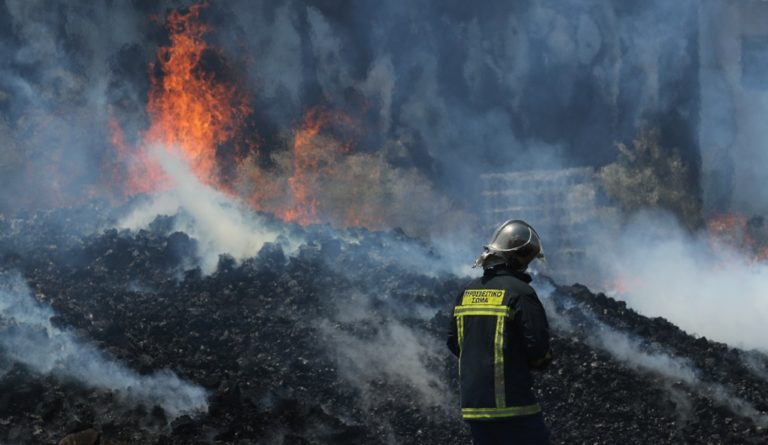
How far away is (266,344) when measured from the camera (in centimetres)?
1088

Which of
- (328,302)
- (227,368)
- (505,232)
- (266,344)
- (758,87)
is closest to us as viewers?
(505,232)

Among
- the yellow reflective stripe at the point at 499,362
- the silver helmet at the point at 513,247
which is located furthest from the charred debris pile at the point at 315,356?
the silver helmet at the point at 513,247

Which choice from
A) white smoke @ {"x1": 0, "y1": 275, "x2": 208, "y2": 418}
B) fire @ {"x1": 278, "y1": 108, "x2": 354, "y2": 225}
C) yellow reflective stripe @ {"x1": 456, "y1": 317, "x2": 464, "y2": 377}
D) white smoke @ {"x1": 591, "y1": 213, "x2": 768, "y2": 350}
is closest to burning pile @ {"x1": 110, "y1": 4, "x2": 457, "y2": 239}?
fire @ {"x1": 278, "y1": 108, "x2": 354, "y2": 225}

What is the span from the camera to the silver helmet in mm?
5359

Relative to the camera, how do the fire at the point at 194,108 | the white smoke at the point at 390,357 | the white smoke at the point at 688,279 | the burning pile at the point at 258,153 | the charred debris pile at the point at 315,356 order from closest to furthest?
the charred debris pile at the point at 315,356
the white smoke at the point at 390,357
the white smoke at the point at 688,279
the burning pile at the point at 258,153
the fire at the point at 194,108

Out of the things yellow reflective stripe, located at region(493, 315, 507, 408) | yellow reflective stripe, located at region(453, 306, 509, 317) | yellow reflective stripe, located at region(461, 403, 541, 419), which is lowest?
yellow reflective stripe, located at region(461, 403, 541, 419)

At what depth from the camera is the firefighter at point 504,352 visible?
511cm

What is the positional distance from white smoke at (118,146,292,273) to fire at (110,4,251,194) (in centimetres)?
337

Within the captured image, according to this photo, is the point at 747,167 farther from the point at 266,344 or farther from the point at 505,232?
the point at 505,232

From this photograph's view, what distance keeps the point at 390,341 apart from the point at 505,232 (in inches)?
229

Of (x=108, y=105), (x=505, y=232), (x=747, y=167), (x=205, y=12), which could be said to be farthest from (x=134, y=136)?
(x=505, y=232)

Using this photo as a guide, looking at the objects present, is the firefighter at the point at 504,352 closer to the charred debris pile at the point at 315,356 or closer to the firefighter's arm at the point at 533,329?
the firefighter's arm at the point at 533,329

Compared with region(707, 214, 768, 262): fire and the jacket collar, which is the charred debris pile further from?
region(707, 214, 768, 262): fire

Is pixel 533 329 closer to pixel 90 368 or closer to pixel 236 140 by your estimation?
pixel 90 368
